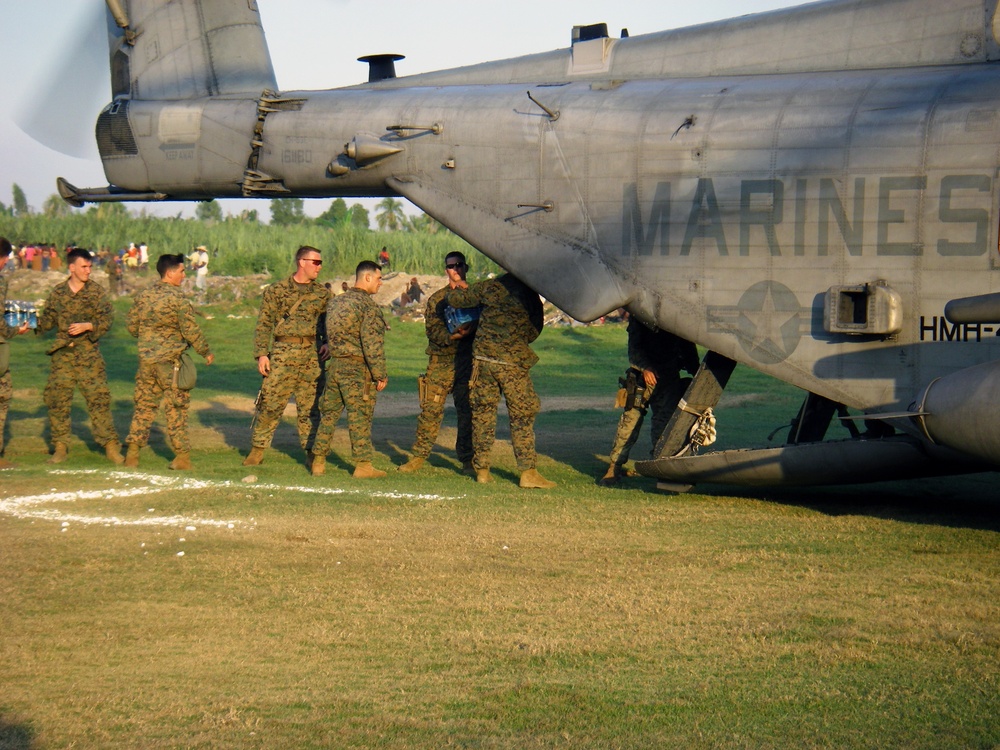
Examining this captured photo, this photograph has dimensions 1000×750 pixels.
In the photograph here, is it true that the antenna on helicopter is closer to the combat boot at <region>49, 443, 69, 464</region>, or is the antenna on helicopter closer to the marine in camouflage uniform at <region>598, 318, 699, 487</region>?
the marine in camouflage uniform at <region>598, 318, 699, 487</region>

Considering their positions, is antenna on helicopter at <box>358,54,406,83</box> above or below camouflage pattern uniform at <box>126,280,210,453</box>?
above

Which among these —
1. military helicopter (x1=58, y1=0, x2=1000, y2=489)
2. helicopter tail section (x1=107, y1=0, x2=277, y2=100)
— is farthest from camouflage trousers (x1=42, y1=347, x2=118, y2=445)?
helicopter tail section (x1=107, y1=0, x2=277, y2=100)

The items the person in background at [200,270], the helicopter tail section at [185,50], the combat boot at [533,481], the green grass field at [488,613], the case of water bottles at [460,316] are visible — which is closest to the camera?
the green grass field at [488,613]

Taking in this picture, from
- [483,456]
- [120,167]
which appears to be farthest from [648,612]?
[120,167]

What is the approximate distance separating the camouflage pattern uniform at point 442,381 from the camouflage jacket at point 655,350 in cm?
168

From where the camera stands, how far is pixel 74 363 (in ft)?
35.6

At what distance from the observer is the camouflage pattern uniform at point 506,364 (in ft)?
31.7

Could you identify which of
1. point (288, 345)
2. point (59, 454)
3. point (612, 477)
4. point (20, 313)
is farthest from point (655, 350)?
point (20, 313)

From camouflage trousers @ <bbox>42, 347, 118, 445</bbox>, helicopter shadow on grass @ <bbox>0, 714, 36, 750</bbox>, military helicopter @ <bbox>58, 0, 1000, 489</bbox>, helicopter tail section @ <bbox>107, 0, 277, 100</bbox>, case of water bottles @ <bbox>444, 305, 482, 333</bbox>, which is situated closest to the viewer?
helicopter shadow on grass @ <bbox>0, 714, 36, 750</bbox>

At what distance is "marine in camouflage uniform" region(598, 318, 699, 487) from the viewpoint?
32.1 feet

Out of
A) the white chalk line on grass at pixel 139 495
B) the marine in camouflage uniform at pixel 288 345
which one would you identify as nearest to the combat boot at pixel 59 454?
the white chalk line on grass at pixel 139 495

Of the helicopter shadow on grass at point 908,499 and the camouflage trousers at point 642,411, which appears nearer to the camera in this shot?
the helicopter shadow on grass at point 908,499

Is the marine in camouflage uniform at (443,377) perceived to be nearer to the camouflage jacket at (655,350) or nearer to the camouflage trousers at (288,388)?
the camouflage trousers at (288,388)

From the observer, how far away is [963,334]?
7535 mm
